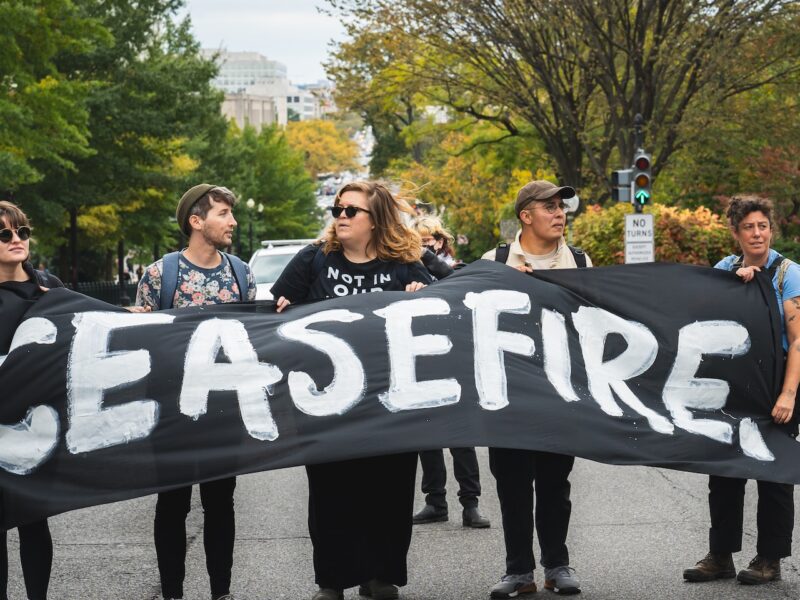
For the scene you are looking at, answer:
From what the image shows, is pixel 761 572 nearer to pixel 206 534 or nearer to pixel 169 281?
pixel 206 534

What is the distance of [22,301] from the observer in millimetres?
5645

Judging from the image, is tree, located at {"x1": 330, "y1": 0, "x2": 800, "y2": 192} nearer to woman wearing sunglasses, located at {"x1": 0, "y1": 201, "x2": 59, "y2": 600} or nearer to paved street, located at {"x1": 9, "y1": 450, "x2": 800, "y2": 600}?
paved street, located at {"x1": 9, "y1": 450, "x2": 800, "y2": 600}

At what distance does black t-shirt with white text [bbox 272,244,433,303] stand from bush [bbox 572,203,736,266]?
50.9 feet

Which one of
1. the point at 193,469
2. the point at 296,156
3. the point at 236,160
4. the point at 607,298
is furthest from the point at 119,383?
the point at 296,156

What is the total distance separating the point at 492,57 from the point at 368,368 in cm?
2309

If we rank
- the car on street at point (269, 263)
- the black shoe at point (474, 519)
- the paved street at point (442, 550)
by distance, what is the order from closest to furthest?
the paved street at point (442, 550) → the black shoe at point (474, 519) → the car on street at point (269, 263)

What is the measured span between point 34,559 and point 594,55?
2321 centimetres

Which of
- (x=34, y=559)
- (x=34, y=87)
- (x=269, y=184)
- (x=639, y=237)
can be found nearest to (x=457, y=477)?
(x=34, y=559)

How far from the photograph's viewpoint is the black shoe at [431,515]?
798cm

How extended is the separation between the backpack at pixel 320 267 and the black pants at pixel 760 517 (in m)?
1.83

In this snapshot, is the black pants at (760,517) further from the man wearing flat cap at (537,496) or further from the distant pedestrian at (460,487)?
the distant pedestrian at (460,487)

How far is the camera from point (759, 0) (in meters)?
25.1

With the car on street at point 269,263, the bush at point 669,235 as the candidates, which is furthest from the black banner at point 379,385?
the bush at point 669,235

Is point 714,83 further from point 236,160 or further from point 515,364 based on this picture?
point 236,160
